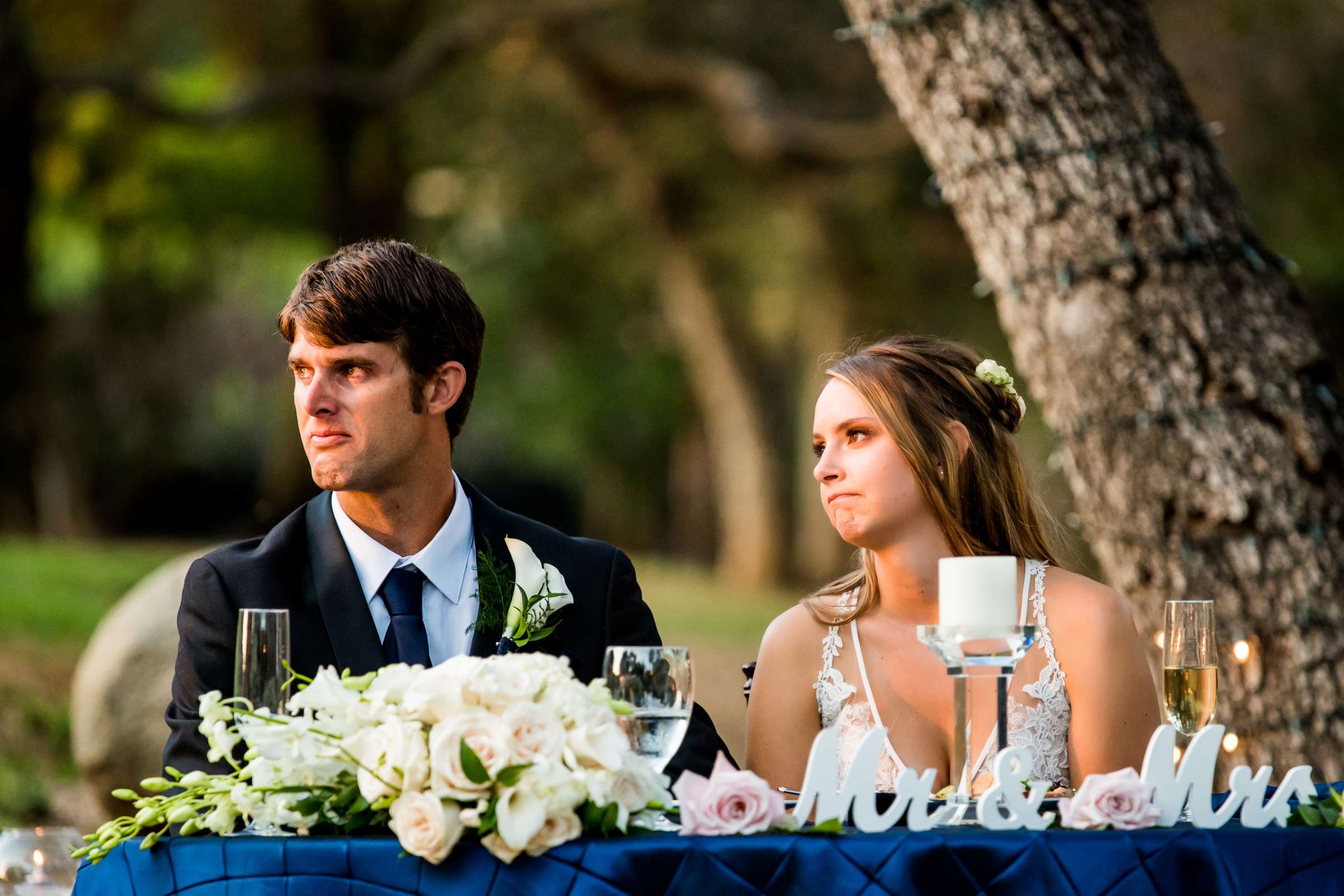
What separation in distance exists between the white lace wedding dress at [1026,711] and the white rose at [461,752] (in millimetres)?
1578

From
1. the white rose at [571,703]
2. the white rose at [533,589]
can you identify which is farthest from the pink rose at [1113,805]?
the white rose at [533,589]

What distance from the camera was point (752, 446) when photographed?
65.9ft

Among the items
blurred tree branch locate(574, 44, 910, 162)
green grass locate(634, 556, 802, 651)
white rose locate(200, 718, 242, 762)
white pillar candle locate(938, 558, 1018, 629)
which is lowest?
green grass locate(634, 556, 802, 651)

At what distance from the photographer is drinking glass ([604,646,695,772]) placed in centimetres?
234

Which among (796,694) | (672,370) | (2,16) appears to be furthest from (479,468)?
(796,694)

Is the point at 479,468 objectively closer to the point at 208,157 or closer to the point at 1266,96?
the point at 208,157

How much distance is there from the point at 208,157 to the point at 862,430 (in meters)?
17.9

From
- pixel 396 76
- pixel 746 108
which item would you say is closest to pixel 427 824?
pixel 396 76

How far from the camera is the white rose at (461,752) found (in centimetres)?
213

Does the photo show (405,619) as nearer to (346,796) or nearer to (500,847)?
(346,796)

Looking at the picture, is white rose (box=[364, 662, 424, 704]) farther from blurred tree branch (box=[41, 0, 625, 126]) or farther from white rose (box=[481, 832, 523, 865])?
blurred tree branch (box=[41, 0, 625, 126])

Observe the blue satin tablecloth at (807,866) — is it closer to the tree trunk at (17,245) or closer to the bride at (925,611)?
the bride at (925,611)

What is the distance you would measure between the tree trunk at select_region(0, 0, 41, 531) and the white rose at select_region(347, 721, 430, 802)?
1176 cm

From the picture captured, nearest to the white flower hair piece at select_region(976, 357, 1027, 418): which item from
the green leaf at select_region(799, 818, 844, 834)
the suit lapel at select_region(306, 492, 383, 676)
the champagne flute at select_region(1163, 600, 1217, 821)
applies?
the champagne flute at select_region(1163, 600, 1217, 821)
